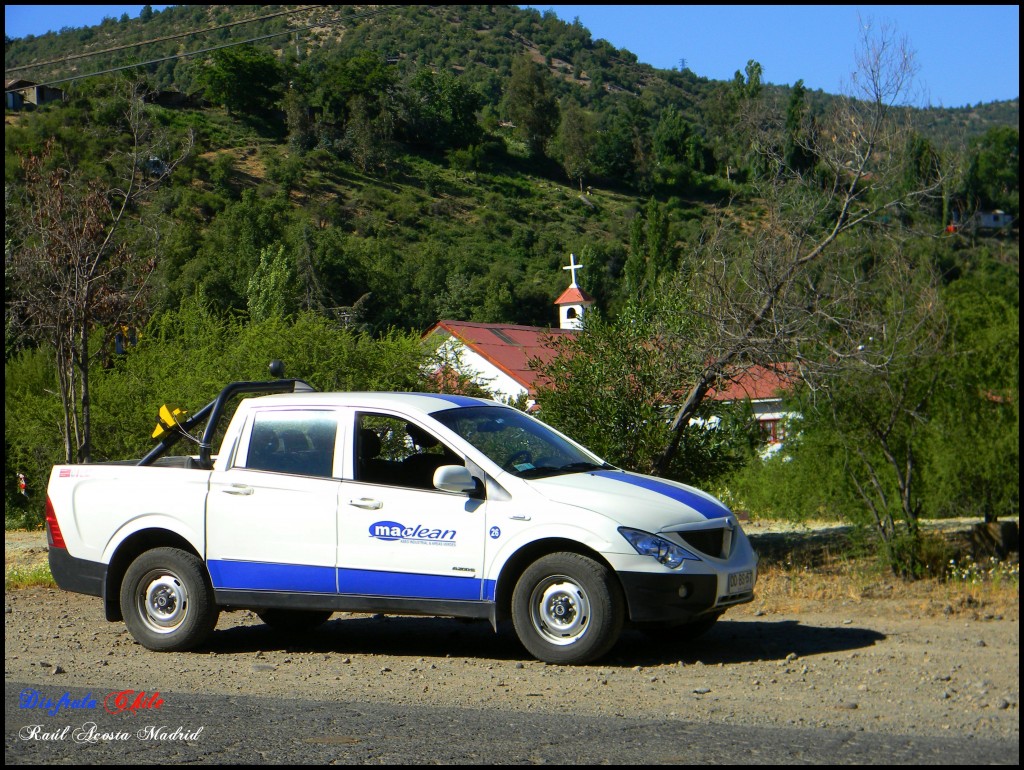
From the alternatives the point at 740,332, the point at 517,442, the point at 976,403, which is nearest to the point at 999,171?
the point at 976,403

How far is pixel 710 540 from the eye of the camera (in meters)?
7.62

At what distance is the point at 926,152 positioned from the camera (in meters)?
14.8

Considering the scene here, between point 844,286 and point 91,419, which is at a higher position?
point 844,286

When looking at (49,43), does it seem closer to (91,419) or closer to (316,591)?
(91,419)

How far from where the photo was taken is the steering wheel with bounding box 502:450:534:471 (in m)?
7.94

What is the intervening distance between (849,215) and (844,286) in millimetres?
1111

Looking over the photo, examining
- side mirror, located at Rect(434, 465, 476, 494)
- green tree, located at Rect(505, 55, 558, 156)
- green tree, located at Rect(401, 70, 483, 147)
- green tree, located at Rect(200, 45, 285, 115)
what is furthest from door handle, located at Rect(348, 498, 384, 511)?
green tree, located at Rect(505, 55, 558, 156)

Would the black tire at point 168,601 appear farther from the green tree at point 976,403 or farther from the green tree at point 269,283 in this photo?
the green tree at point 269,283

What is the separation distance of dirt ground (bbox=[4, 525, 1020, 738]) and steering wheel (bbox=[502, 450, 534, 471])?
3.86 feet

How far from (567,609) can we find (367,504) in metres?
1.66

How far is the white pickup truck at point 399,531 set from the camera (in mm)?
7363

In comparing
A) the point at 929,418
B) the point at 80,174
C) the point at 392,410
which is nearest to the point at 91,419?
the point at 80,174

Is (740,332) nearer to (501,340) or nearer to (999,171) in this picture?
(501,340)
